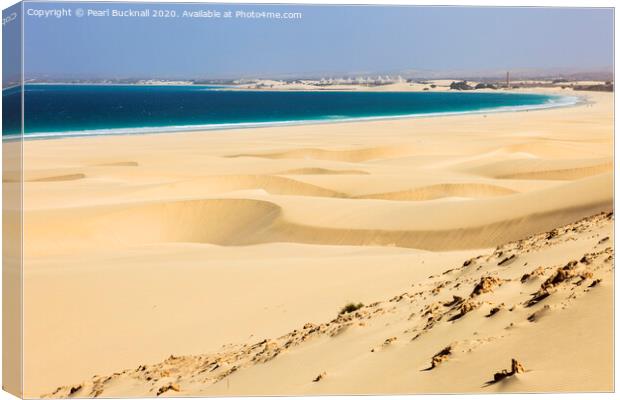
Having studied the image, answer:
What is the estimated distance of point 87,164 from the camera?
92.4 ft

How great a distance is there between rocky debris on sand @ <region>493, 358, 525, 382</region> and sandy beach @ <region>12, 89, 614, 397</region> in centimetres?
5

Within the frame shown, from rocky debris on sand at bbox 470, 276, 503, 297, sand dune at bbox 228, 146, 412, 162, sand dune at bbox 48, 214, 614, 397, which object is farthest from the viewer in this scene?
sand dune at bbox 228, 146, 412, 162

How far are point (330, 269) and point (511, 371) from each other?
19.2ft

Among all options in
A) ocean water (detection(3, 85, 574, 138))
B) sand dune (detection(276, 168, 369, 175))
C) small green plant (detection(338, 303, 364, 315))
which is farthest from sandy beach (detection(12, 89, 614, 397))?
sand dune (detection(276, 168, 369, 175))

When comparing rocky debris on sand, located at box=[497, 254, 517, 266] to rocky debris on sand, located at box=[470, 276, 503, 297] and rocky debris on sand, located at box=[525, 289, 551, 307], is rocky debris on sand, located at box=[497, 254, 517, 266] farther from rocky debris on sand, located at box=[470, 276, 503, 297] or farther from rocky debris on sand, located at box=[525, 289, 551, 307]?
rocky debris on sand, located at box=[525, 289, 551, 307]

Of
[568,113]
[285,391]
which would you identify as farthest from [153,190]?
[285,391]

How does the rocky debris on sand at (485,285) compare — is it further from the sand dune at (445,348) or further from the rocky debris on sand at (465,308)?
the rocky debris on sand at (465,308)

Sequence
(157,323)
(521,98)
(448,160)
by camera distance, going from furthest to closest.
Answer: (448,160)
(521,98)
(157,323)

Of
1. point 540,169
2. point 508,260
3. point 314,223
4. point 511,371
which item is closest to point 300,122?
point 540,169

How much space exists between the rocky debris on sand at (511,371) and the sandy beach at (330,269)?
2.0 inches

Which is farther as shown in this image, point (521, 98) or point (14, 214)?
point (521, 98)

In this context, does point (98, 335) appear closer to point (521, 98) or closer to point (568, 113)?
point (521, 98)

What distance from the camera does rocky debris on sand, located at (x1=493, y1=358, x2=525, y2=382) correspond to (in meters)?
9.09

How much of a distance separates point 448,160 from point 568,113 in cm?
1100
